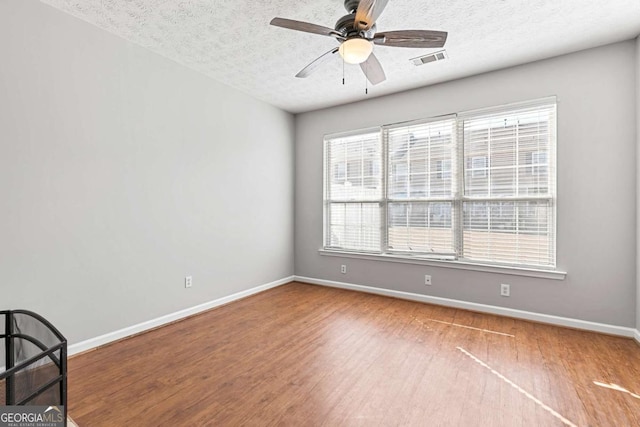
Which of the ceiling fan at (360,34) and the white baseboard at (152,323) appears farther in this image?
the white baseboard at (152,323)

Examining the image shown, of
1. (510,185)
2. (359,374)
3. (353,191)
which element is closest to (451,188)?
(510,185)

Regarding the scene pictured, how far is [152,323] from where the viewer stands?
126 inches

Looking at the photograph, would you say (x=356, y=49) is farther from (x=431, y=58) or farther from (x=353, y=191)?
(x=353, y=191)

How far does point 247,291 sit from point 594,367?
3.75 meters

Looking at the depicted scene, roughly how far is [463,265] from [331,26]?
3047mm

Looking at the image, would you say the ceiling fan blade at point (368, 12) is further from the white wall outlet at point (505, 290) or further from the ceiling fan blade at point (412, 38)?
the white wall outlet at point (505, 290)

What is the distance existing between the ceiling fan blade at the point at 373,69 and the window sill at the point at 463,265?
7.88 feet

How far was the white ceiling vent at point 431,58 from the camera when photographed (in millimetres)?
3170

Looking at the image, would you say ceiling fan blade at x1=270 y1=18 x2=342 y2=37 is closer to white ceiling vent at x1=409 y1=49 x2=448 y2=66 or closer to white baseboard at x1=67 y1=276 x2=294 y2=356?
white ceiling vent at x1=409 y1=49 x2=448 y2=66

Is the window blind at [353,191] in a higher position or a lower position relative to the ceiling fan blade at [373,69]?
lower

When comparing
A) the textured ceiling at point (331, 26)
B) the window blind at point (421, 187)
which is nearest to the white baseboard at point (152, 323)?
the window blind at point (421, 187)

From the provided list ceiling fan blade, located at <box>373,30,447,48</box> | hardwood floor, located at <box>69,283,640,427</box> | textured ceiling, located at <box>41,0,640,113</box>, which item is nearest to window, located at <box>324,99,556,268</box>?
textured ceiling, located at <box>41,0,640,113</box>

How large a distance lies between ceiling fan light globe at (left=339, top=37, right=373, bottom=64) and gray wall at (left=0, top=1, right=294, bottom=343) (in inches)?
85.4

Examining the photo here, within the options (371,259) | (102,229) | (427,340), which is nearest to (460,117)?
(371,259)
